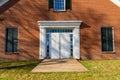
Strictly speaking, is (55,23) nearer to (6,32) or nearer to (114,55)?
(6,32)

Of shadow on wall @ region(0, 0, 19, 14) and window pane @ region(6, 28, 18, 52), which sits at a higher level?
shadow on wall @ region(0, 0, 19, 14)

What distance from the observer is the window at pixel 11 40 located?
1691cm

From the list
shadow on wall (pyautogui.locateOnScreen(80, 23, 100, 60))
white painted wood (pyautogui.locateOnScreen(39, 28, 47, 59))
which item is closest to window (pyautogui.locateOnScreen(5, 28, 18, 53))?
white painted wood (pyautogui.locateOnScreen(39, 28, 47, 59))

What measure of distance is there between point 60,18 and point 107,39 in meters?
4.36

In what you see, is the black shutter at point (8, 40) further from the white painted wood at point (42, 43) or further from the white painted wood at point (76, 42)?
the white painted wood at point (76, 42)

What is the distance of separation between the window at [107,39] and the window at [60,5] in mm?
3596

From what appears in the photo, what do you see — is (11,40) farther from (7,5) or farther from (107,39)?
(107,39)

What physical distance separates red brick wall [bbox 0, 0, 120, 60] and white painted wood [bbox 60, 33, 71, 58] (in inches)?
44.1

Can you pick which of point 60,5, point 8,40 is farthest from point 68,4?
point 8,40

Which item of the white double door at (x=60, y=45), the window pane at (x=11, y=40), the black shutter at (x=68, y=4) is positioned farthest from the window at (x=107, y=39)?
the window pane at (x=11, y=40)

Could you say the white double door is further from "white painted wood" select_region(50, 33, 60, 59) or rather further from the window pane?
the window pane

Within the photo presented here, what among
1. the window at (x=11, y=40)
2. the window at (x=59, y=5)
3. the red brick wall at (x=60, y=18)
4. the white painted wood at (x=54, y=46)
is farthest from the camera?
the window at (x=59, y=5)

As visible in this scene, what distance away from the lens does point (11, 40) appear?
667 inches

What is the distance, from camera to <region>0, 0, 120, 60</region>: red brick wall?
1706 cm
